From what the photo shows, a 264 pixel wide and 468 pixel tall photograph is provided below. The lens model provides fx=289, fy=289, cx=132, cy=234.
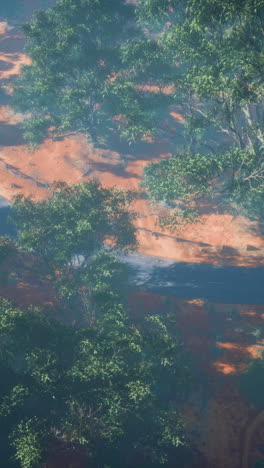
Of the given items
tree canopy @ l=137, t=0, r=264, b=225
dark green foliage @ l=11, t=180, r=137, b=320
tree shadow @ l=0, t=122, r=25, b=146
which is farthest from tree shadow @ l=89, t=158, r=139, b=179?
dark green foliage @ l=11, t=180, r=137, b=320

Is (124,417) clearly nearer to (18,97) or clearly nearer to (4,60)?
(18,97)

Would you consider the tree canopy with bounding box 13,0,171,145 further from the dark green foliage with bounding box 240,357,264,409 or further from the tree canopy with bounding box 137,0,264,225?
the dark green foliage with bounding box 240,357,264,409

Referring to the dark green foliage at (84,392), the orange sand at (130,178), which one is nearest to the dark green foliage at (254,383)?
the dark green foliage at (84,392)

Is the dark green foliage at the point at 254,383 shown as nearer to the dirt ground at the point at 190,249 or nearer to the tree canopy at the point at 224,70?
the dirt ground at the point at 190,249

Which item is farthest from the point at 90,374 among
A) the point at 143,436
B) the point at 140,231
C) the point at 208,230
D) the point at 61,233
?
the point at 208,230

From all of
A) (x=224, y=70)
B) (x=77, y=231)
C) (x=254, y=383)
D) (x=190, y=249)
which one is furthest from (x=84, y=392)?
(x=224, y=70)

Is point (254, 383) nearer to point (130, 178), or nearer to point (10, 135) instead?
point (130, 178)

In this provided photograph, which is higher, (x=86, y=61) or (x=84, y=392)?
(x=86, y=61)

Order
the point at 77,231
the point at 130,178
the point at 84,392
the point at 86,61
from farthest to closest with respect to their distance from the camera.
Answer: the point at 130,178 < the point at 86,61 < the point at 77,231 < the point at 84,392
